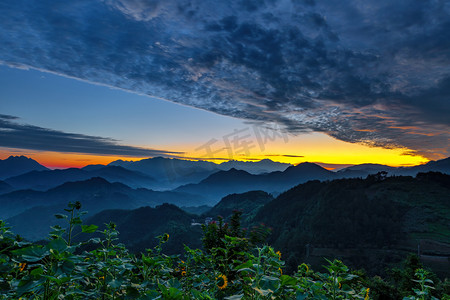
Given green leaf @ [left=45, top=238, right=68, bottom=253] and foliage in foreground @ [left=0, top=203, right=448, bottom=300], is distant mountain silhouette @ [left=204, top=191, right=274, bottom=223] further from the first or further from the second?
green leaf @ [left=45, top=238, right=68, bottom=253]

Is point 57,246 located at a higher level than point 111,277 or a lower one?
higher

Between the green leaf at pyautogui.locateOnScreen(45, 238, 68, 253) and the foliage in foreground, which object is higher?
the green leaf at pyautogui.locateOnScreen(45, 238, 68, 253)

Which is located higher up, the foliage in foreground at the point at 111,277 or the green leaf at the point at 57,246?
the green leaf at the point at 57,246

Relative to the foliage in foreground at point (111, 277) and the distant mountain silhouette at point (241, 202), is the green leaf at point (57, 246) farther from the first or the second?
the distant mountain silhouette at point (241, 202)

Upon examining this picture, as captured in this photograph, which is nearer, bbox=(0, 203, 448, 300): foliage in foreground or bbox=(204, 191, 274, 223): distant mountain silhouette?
bbox=(0, 203, 448, 300): foliage in foreground

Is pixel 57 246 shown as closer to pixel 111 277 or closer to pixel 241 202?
pixel 111 277

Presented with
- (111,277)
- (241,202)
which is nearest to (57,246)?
(111,277)

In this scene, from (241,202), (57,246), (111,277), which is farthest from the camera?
(241,202)

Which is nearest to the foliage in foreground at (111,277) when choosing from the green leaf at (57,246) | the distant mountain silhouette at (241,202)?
the green leaf at (57,246)

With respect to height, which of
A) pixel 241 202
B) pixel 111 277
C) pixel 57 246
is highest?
pixel 57 246

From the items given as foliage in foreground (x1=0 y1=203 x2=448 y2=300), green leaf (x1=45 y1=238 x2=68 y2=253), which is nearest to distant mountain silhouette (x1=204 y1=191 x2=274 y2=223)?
foliage in foreground (x1=0 y1=203 x2=448 y2=300)

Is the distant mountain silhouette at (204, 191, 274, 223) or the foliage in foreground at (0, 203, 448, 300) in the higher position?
the foliage in foreground at (0, 203, 448, 300)

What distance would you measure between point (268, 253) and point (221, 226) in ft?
13.3

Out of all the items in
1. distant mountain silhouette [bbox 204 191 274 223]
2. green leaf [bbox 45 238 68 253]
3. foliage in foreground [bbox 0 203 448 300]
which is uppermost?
green leaf [bbox 45 238 68 253]
